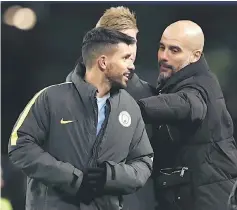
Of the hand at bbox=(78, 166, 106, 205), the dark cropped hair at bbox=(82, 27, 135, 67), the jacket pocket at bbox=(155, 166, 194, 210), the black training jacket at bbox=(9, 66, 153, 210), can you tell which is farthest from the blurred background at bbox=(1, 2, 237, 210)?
the hand at bbox=(78, 166, 106, 205)

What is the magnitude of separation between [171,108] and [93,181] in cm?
60

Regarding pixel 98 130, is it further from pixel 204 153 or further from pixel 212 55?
pixel 212 55

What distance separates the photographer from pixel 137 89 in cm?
317

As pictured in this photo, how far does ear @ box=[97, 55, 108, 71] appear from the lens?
2.61m

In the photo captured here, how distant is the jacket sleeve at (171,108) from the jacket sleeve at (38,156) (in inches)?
21.5

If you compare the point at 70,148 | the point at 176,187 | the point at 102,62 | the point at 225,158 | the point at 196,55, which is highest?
the point at 102,62

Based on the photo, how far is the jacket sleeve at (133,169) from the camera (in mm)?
2465

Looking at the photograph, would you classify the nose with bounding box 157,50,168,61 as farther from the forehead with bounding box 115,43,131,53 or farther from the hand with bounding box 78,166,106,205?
the hand with bounding box 78,166,106,205

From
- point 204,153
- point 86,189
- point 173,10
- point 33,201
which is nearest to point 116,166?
point 86,189

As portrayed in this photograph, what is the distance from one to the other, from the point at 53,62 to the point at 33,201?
8.62 feet

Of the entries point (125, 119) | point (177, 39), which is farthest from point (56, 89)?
point (177, 39)

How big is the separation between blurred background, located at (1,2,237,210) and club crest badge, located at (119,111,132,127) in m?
2.11

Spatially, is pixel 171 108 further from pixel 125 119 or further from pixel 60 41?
pixel 60 41

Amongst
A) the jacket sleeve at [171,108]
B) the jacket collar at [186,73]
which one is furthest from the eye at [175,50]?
the jacket sleeve at [171,108]
